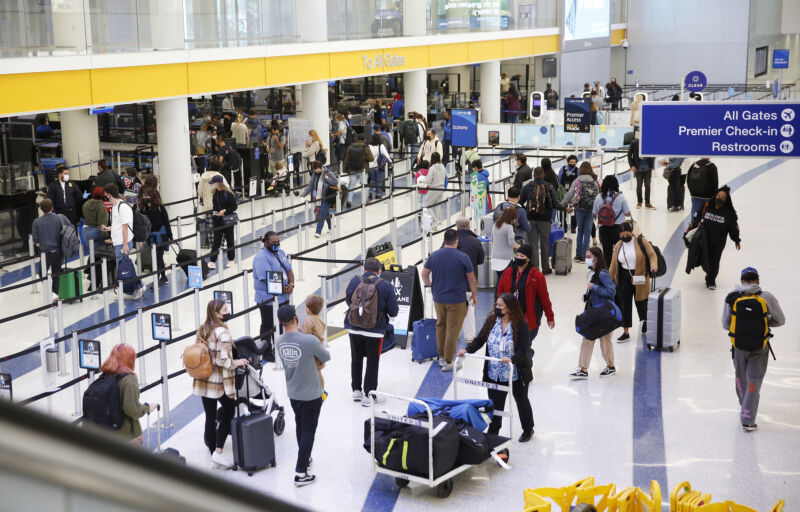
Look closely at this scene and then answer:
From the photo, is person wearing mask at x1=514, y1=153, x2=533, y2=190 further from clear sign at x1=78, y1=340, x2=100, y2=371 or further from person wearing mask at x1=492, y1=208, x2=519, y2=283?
clear sign at x1=78, y1=340, x2=100, y2=371

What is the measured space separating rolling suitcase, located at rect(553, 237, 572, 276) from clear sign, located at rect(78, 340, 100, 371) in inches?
322

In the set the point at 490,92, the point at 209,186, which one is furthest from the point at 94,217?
the point at 490,92

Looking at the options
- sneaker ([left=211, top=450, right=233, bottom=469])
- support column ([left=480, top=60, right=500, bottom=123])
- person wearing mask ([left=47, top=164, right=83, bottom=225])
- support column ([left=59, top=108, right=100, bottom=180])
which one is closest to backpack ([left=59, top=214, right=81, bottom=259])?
person wearing mask ([left=47, top=164, right=83, bottom=225])

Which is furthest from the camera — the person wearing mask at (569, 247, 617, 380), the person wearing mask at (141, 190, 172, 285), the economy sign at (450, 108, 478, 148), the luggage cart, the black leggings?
the economy sign at (450, 108, 478, 148)

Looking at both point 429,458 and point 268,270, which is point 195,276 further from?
point 429,458

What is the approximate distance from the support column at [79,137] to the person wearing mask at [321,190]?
254 inches

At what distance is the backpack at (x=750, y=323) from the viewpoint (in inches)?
324

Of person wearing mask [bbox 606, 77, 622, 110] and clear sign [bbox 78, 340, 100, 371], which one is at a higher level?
person wearing mask [bbox 606, 77, 622, 110]

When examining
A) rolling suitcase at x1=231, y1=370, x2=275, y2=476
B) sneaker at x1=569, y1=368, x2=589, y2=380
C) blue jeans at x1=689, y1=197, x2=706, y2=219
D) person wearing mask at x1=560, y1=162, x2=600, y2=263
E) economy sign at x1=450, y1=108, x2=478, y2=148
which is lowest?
sneaker at x1=569, y1=368, x2=589, y2=380

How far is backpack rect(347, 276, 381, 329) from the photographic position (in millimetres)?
8875

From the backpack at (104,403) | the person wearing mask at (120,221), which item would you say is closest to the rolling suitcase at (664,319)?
the backpack at (104,403)

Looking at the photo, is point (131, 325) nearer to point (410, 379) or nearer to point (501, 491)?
point (410, 379)

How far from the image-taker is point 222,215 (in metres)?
15.3

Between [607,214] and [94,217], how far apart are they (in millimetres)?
7504
